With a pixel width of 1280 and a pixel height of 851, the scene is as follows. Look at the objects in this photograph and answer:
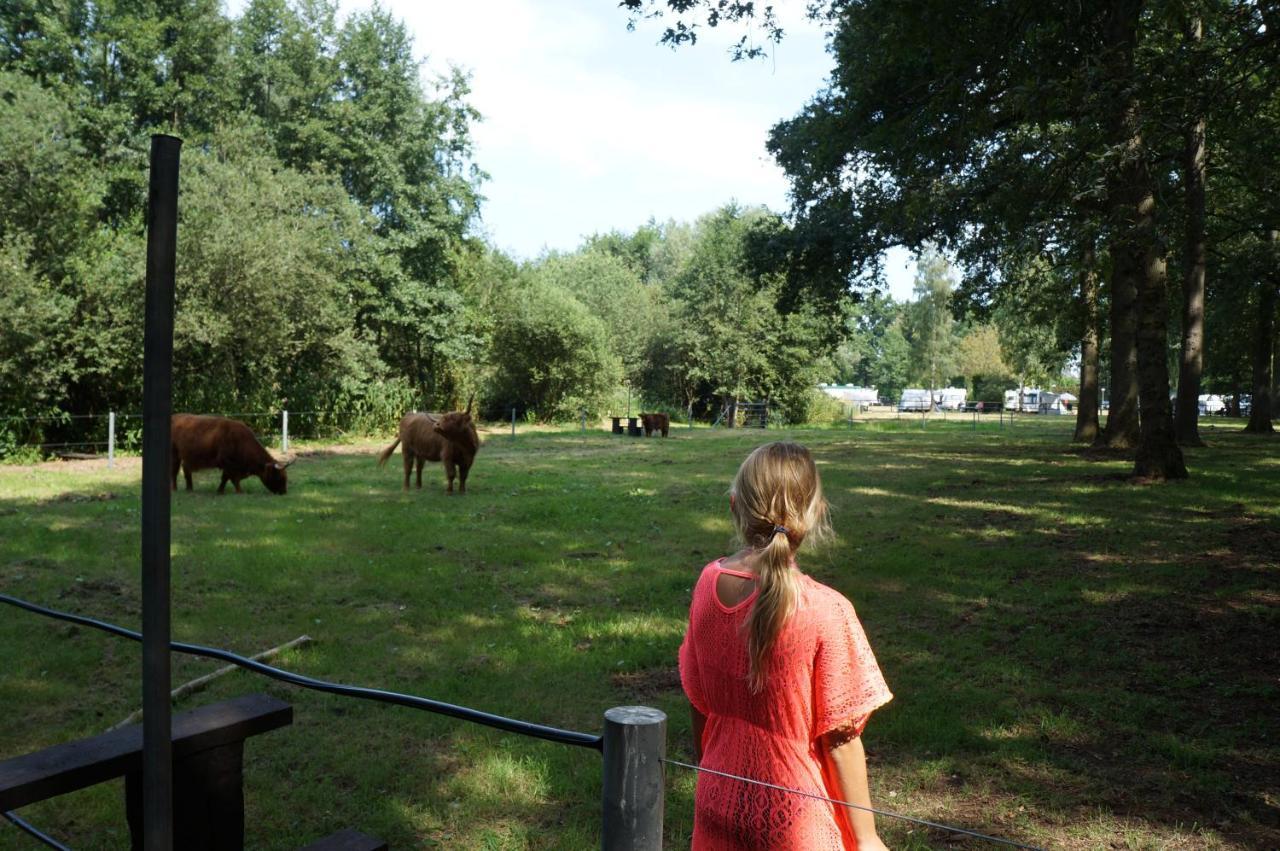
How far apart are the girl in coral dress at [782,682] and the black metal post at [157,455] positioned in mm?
1187

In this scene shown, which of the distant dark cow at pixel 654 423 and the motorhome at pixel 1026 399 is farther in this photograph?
the motorhome at pixel 1026 399

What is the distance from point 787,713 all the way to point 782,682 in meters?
0.09

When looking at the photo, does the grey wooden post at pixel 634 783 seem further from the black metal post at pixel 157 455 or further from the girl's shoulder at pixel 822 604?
the black metal post at pixel 157 455

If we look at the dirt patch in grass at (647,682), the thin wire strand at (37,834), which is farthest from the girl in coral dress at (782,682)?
the dirt patch in grass at (647,682)

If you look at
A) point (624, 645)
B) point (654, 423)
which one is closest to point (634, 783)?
point (624, 645)

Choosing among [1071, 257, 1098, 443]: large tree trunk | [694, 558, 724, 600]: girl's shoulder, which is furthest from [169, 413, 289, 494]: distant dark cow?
[1071, 257, 1098, 443]: large tree trunk

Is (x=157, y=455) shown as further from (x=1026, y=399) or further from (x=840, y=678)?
(x=1026, y=399)

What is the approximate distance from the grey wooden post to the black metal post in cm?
85

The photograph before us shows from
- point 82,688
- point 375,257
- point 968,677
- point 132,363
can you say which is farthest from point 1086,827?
point 375,257

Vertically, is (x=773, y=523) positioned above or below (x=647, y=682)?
above

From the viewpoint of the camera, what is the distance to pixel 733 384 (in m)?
45.8

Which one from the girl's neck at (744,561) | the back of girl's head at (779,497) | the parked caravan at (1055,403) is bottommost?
the girl's neck at (744,561)

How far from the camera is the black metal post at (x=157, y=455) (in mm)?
1561

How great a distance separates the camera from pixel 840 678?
86.0 inches
